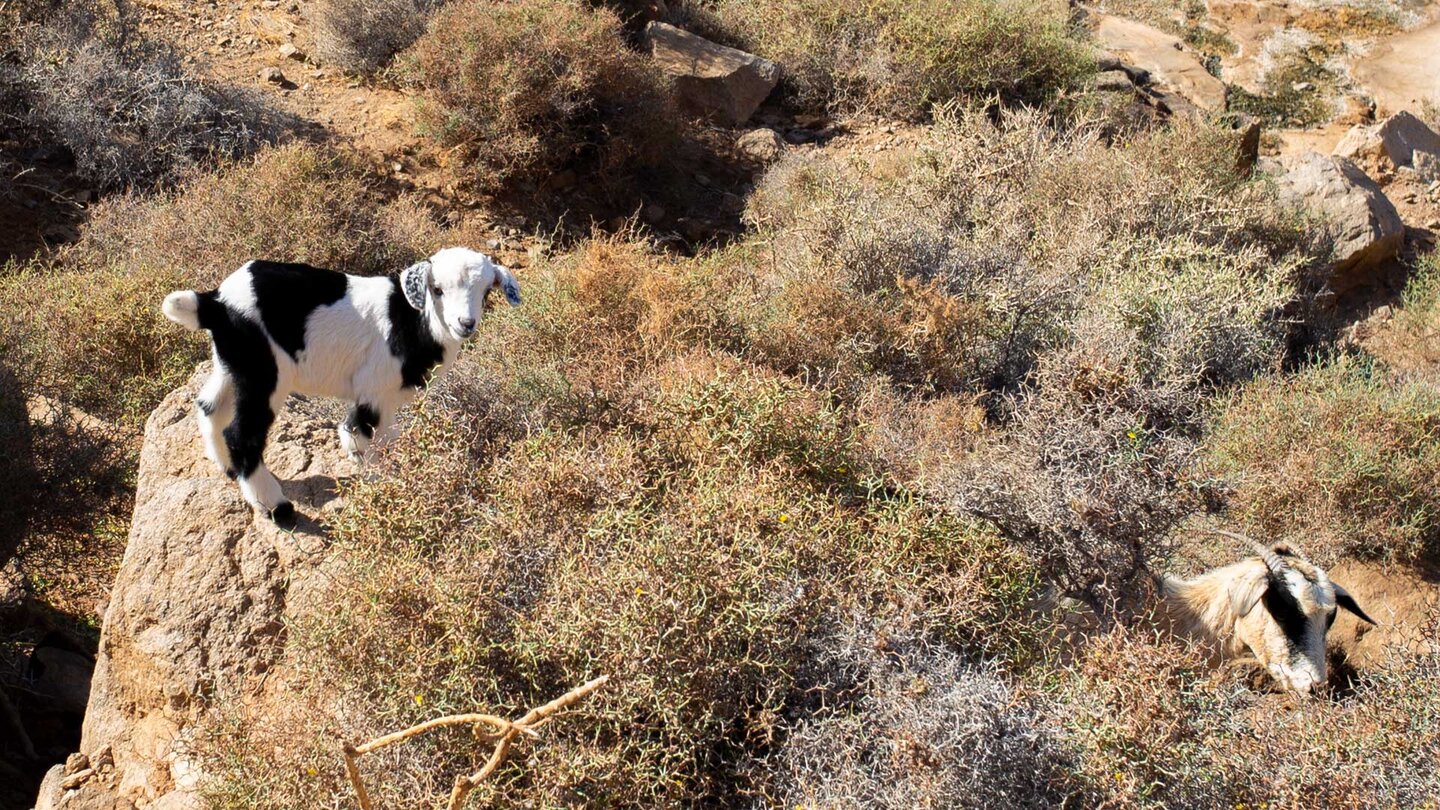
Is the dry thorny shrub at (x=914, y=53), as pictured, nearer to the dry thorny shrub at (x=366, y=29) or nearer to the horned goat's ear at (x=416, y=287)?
the dry thorny shrub at (x=366, y=29)

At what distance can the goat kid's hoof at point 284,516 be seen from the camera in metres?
4.31

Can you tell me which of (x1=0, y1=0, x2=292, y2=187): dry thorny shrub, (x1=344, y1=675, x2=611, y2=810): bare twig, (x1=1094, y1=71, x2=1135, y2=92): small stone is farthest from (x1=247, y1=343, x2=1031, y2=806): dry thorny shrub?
(x1=1094, y1=71, x2=1135, y2=92): small stone

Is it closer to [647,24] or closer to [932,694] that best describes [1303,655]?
[932,694]

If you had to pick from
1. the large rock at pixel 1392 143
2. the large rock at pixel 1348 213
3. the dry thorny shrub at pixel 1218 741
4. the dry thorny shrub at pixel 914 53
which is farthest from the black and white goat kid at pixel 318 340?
the large rock at pixel 1392 143

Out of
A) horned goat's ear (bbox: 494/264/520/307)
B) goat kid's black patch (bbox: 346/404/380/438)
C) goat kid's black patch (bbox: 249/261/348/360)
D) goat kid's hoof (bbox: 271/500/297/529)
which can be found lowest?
goat kid's hoof (bbox: 271/500/297/529)

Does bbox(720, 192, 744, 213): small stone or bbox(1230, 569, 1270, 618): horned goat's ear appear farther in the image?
bbox(720, 192, 744, 213): small stone

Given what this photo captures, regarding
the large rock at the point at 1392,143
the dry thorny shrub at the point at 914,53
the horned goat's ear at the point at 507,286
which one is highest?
the horned goat's ear at the point at 507,286

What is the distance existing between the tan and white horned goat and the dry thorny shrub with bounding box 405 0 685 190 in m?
6.02

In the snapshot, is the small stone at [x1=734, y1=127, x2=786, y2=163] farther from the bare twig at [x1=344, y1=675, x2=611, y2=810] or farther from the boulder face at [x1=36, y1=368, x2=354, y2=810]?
the bare twig at [x1=344, y1=675, x2=611, y2=810]

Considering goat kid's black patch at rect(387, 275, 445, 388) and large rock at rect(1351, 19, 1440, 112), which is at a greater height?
goat kid's black patch at rect(387, 275, 445, 388)

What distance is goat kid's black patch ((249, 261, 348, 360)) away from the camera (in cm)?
451

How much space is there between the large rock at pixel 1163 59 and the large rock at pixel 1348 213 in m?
2.41

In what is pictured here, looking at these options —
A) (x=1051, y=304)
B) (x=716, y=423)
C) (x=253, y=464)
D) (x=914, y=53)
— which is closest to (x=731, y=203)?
(x=914, y=53)

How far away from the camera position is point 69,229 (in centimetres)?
845
